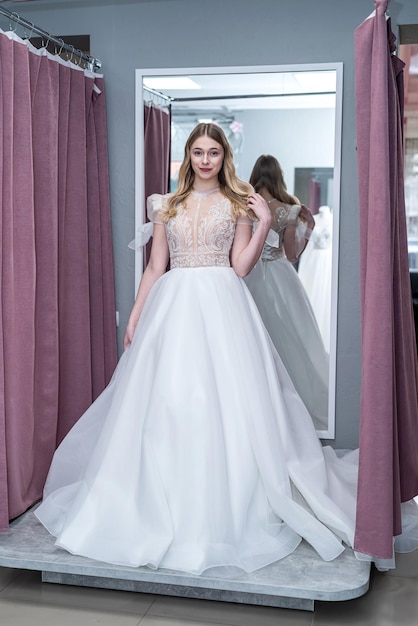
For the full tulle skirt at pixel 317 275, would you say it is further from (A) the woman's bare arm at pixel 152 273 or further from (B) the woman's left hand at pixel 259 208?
(A) the woman's bare arm at pixel 152 273

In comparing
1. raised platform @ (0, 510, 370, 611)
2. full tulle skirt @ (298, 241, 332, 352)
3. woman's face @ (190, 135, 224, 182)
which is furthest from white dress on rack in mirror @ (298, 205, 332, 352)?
raised platform @ (0, 510, 370, 611)

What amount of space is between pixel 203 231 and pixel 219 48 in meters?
1.04

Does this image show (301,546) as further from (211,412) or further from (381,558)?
(211,412)

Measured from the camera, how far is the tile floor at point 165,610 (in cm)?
260

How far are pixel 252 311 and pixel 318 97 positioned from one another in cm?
108

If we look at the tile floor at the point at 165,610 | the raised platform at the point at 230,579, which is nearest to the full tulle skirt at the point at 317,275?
the raised platform at the point at 230,579

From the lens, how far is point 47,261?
331cm

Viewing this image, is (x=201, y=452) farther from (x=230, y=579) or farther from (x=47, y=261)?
(x=47, y=261)

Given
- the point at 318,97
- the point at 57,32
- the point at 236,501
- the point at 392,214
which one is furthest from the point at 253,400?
the point at 57,32

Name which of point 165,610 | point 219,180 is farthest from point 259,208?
point 165,610

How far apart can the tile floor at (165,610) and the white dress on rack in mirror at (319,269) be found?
132 centimetres

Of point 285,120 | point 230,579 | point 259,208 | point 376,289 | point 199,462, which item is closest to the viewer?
point 376,289

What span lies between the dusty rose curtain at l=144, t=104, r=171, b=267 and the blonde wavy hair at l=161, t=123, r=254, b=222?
0.45 metres

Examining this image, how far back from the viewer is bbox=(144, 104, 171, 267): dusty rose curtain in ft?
12.1
